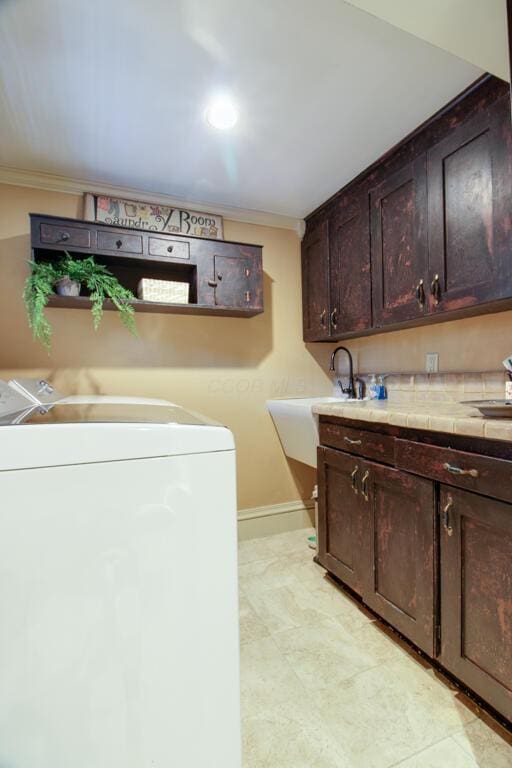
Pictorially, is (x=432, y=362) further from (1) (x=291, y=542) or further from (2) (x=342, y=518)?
(1) (x=291, y=542)

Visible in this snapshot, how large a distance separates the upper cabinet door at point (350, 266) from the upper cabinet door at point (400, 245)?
0.22 ft

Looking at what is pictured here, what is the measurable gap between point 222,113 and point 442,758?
2.51 m

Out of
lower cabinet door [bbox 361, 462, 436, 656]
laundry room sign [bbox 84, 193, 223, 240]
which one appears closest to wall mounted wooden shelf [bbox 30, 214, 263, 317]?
laundry room sign [bbox 84, 193, 223, 240]

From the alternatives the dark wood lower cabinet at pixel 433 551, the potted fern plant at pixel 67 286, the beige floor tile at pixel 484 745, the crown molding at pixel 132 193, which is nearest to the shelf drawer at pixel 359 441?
the dark wood lower cabinet at pixel 433 551

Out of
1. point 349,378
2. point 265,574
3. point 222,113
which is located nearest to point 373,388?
point 349,378

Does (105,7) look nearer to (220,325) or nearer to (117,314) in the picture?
(117,314)

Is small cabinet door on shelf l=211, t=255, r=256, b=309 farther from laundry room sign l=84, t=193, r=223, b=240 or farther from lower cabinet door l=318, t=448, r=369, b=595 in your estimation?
lower cabinet door l=318, t=448, r=369, b=595

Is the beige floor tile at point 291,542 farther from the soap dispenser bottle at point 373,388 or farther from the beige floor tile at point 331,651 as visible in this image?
the soap dispenser bottle at point 373,388

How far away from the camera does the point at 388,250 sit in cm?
192

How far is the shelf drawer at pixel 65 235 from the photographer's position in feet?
6.34

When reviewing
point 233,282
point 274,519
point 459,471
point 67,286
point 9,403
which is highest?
point 233,282

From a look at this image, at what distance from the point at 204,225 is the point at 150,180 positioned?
0.43 meters

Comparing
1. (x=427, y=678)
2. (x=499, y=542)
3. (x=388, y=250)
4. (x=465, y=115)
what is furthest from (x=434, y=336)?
(x=427, y=678)

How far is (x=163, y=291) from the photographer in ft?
7.07
